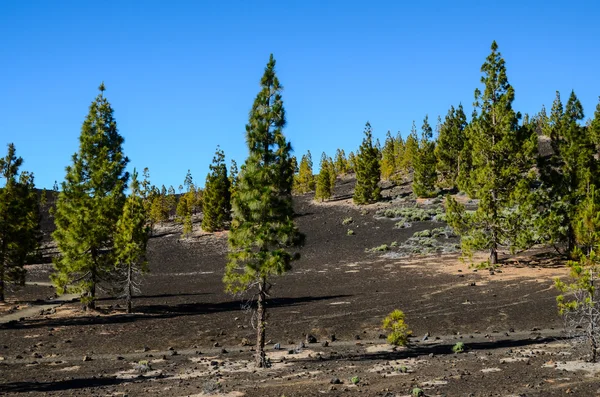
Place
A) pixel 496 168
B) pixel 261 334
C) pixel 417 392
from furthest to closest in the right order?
pixel 496 168 → pixel 261 334 → pixel 417 392

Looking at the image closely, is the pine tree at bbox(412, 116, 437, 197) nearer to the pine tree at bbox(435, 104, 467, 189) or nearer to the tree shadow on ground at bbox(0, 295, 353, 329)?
the pine tree at bbox(435, 104, 467, 189)

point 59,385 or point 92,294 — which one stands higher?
point 92,294

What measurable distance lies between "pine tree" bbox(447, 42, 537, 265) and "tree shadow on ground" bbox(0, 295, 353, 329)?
13.2m

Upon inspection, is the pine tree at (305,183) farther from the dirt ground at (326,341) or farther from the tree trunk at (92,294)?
the tree trunk at (92,294)

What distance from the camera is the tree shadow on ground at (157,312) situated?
3027cm

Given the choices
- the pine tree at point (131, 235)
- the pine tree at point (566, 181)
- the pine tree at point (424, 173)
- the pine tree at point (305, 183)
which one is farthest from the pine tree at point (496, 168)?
the pine tree at point (305, 183)

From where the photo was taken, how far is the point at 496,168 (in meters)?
39.8

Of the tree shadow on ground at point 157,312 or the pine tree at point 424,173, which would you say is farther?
the pine tree at point 424,173

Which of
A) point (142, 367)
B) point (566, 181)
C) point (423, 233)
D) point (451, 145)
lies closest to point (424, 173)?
point (451, 145)

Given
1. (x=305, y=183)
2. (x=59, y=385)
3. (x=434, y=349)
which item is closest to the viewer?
(x=59, y=385)

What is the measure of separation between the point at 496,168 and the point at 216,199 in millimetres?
55180

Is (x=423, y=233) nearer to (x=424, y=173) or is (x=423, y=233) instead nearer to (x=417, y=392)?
(x=424, y=173)

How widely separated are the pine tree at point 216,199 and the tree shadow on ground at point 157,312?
48994 millimetres

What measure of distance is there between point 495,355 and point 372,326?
7798 mm
